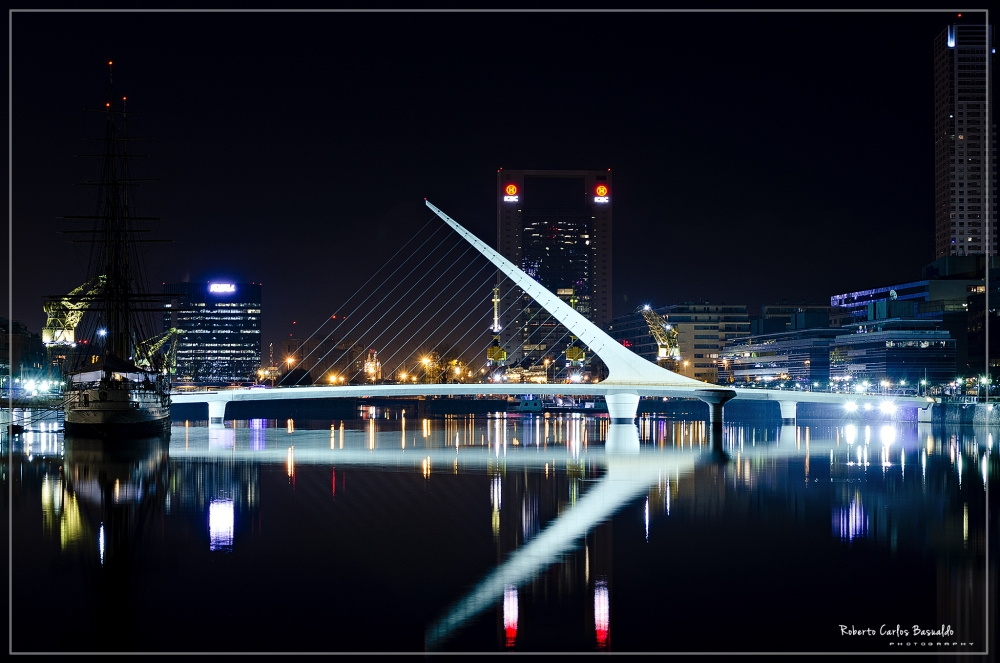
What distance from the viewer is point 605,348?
6644cm

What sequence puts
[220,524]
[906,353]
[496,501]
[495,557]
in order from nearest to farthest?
[495,557]
[220,524]
[496,501]
[906,353]

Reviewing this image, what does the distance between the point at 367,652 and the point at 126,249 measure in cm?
5299

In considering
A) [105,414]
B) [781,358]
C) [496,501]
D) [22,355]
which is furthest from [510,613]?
[781,358]

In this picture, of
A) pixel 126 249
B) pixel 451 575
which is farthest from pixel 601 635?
pixel 126 249

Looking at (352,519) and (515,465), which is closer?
(352,519)

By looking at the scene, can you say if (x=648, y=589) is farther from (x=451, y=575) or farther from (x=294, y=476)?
(x=294, y=476)

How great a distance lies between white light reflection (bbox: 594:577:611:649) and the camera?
13.7 meters

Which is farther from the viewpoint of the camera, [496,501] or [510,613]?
[496,501]

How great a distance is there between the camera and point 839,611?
50.7ft

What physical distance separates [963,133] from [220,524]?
190 m

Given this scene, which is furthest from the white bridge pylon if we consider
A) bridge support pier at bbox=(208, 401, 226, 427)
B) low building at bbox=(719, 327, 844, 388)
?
low building at bbox=(719, 327, 844, 388)

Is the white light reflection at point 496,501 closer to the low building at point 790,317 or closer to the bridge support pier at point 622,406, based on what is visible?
the bridge support pier at point 622,406

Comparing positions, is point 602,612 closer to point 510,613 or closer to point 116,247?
point 510,613

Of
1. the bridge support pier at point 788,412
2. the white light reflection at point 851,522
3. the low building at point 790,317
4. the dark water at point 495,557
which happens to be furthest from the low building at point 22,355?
the low building at point 790,317
